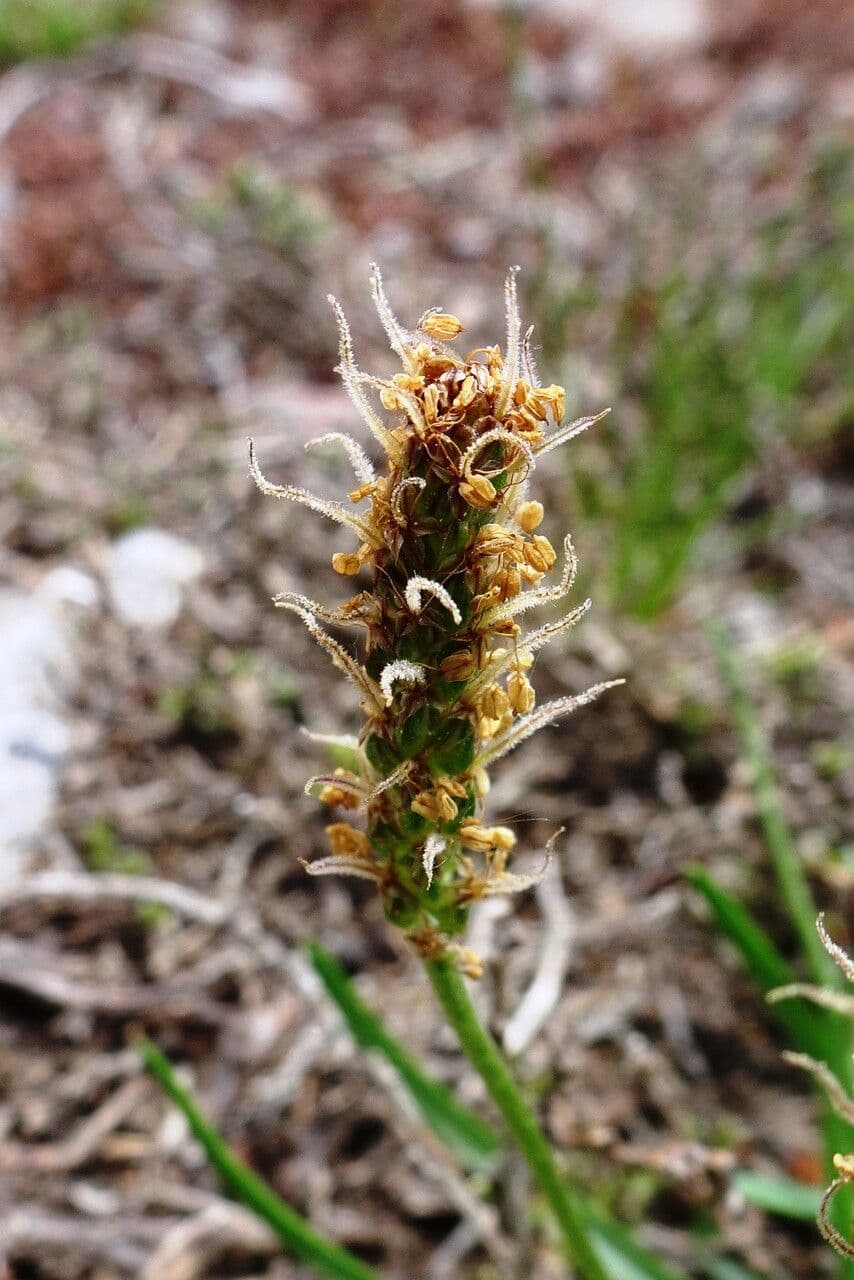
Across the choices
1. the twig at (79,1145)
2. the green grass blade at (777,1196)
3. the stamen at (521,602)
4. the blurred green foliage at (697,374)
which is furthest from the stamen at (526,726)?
the blurred green foliage at (697,374)

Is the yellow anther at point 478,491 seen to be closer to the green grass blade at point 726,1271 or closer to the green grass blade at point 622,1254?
the green grass blade at point 622,1254

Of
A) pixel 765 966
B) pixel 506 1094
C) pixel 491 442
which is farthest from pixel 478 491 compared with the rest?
pixel 765 966

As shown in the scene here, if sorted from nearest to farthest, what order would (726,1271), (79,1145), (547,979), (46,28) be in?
(726,1271), (547,979), (79,1145), (46,28)

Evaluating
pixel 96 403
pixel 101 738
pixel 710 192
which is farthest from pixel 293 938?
pixel 710 192

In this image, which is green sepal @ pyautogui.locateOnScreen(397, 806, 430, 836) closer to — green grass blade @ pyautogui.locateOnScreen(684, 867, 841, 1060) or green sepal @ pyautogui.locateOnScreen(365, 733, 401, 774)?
green sepal @ pyautogui.locateOnScreen(365, 733, 401, 774)

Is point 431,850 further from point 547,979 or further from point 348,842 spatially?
point 547,979

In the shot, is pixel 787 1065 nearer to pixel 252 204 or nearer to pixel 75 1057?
pixel 75 1057
